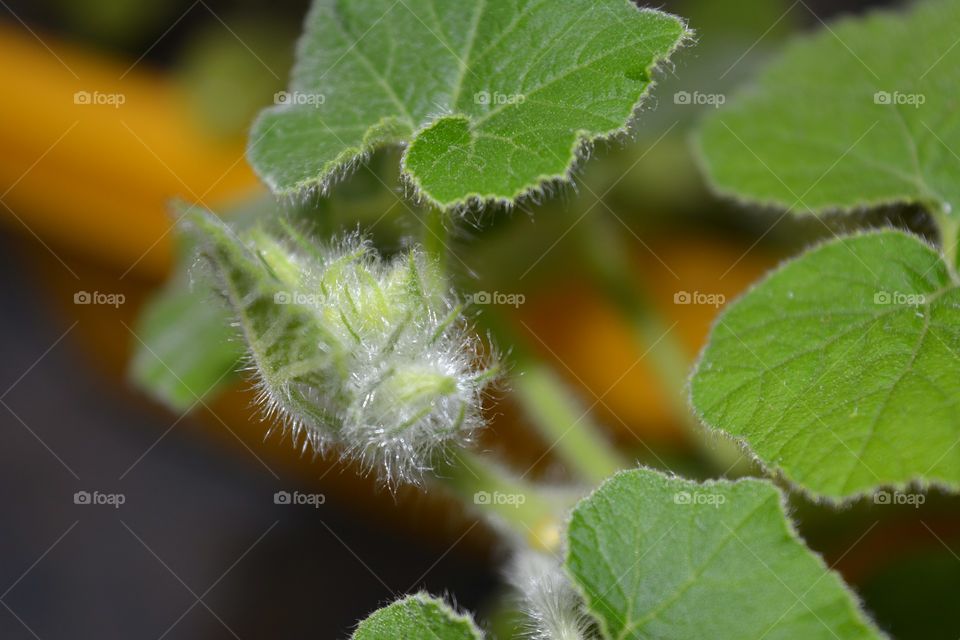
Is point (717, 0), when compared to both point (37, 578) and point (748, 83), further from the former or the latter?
point (37, 578)

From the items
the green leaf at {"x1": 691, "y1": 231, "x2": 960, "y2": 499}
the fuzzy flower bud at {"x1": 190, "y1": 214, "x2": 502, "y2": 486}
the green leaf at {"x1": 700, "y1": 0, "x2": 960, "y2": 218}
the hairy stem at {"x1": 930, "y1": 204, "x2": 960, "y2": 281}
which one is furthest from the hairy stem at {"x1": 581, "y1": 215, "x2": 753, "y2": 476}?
the fuzzy flower bud at {"x1": 190, "y1": 214, "x2": 502, "y2": 486}

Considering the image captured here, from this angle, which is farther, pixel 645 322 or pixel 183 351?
pixel 645 322

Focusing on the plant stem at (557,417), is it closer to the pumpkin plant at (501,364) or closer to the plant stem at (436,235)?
the pumpkin plant at (501,364)

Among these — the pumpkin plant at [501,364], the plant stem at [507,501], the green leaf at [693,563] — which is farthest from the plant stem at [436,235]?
the green leaf at [693,563]

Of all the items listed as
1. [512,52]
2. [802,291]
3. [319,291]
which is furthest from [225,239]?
[802,291]

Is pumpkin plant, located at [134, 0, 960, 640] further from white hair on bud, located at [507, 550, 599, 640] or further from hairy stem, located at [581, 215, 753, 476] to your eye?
hairy stem, located at [581, 215, 753, 476]

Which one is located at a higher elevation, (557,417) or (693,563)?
(557,417)

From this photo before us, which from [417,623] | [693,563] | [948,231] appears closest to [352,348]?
[417,623]

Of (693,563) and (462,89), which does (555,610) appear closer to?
(693,563)
